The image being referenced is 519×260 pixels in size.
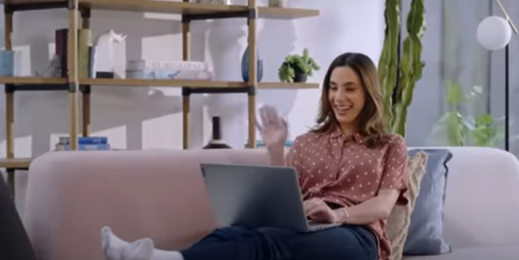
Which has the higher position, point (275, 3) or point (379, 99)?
point (275, 3)

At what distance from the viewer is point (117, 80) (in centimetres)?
380

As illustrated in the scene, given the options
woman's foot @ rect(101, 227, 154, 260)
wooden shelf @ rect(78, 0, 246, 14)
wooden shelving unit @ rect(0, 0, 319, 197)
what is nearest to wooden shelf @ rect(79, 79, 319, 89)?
wooden shelving unit @ rect(0, 0, 319, 197)

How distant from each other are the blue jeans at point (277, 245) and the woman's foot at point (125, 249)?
0.10 m

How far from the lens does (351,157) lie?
8.29ft

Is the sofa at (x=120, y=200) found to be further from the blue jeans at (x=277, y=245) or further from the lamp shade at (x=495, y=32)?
the lamp shade at (x=495, y=32)

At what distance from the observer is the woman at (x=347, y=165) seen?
7.40 feet

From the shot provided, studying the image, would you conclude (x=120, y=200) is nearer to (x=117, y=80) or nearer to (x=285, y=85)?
(x=117, y=80)

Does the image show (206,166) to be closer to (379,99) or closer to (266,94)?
(379,99)

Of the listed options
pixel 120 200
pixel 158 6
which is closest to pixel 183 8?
pixel 158 6

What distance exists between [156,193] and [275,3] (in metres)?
2.12

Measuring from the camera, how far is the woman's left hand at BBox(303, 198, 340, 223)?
2.27m

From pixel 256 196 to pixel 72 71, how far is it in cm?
188

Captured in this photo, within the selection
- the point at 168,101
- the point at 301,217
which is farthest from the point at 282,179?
the point at 168,101

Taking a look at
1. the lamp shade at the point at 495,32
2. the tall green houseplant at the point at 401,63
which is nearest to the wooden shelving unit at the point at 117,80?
the tall green houseplant at the point at 401,63
